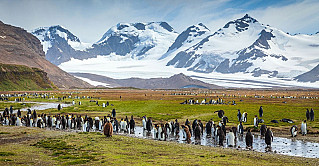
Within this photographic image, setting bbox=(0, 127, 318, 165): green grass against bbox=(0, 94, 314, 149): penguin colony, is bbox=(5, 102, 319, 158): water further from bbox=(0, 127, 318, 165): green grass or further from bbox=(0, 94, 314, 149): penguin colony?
bbox=(0, 127, 318, 165): green grass

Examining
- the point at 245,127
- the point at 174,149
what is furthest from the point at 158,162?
the point at 245,127

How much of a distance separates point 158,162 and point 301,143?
381 inches

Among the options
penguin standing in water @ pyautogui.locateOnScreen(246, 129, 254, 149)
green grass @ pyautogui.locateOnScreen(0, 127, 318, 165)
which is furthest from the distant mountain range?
penguin standing in water @ pyautogui.locateOnScreen(246, 129, 254, 149)

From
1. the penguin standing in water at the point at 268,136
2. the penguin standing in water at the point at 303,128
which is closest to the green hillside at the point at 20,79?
the penguin standing in water at the point at 303,128

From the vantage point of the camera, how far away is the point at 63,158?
12109 millimetres

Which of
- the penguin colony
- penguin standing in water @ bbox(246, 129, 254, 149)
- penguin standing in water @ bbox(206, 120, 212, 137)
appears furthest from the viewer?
penguin standing in water @ bbox(206, 120, 212, 137)

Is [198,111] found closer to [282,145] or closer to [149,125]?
[149,125]

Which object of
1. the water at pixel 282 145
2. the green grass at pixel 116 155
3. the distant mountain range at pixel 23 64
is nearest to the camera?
the green grass at pixel 116 155

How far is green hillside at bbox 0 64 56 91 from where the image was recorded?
94.9m

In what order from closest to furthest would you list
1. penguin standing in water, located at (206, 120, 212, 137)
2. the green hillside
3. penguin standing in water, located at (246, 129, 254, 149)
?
penguin standing in water, located at (246, 129, 254, 149) → penguin standing in water, located at (206, 120, 212, 137) → the green hillside

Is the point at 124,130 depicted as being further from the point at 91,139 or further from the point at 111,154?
the point at 111,154

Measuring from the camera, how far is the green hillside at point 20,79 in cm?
9494

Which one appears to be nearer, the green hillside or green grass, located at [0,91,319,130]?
green grass, located at [0,91,319,130]

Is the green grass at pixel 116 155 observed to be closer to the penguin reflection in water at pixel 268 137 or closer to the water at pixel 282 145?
the water at pixel 282 145
